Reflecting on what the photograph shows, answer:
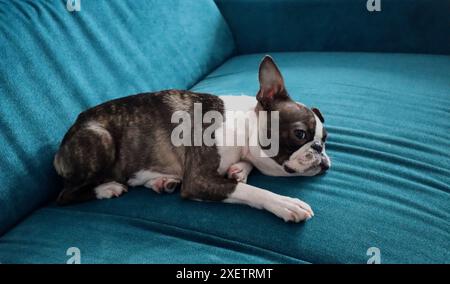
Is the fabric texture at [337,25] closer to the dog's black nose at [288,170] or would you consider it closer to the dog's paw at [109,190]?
the dog's black nose at [288,170]

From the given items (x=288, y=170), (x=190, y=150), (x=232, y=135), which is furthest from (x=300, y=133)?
(x=190, y=150)

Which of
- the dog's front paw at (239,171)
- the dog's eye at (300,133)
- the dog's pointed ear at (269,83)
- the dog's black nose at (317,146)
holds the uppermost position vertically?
the dog's pointed ear at (269,83)

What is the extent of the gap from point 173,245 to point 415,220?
2.46ft

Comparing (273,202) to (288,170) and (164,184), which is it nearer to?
(288,170)

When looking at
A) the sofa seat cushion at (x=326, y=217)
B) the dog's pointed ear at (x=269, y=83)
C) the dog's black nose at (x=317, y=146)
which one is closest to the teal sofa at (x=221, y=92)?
the sofa seat cushion at (x=326, y=217)

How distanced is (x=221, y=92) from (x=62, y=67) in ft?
2.60

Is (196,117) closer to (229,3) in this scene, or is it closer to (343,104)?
(343,104)

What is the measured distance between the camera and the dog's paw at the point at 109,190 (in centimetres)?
156

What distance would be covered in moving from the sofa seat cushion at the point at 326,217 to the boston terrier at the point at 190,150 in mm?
50

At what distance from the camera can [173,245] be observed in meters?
1.29

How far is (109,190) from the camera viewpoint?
157 cm
